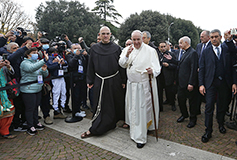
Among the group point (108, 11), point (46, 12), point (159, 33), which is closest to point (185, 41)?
point (159, 33)

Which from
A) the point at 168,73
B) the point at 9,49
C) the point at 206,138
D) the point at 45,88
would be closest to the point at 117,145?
the point at 206,138

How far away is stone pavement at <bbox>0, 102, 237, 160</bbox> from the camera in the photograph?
3.24 metres

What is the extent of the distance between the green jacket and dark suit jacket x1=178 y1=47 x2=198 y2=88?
11.1 feet

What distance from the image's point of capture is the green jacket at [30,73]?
4047mm

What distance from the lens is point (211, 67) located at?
12.3ft

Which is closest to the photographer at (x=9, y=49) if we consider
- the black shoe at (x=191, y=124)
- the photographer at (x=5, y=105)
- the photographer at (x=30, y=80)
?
the photographer at (x=30, y=80)

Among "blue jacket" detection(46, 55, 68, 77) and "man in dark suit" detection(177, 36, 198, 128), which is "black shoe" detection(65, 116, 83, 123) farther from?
"man in dark suit" detection(177, 36, 198, 128)

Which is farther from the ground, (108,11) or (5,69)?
(108,11)

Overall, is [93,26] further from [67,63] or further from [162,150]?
[162,150]

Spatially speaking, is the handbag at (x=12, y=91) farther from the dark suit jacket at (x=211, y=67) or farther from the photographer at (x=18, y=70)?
the dark suit jacket at (x=211, y=67)

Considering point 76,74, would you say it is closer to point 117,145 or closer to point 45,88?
point 45,88

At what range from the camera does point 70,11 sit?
102 ft

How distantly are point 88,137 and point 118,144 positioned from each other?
29.7 inches

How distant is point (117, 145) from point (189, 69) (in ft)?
8.44
